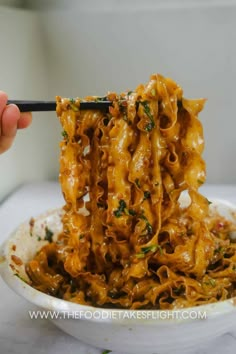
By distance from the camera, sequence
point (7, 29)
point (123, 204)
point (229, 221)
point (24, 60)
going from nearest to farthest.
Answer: point (123, 204) → point (229, 221) → point (7, 29) → point (24, 60)

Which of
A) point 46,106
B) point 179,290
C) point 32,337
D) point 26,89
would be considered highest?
point 46,106

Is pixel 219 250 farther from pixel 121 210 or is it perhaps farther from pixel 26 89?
pixel 26 89

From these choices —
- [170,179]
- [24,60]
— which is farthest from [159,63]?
[170,179]

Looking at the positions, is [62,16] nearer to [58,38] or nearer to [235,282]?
[58,38]

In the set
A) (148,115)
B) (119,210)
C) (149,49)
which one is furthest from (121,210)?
(149,49)

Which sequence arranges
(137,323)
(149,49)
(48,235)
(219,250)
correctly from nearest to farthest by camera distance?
(137,323), (219,250), (48,235), (149,49)

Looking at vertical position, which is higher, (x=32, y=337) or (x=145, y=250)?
(x=145, y=250)

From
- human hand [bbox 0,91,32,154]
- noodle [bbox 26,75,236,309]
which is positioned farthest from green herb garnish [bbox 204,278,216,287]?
human hand [bbox 0,91,32,154]
